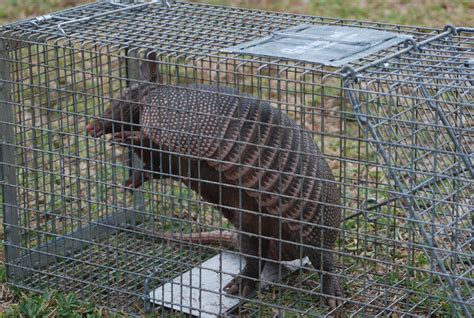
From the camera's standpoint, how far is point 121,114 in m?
4.47

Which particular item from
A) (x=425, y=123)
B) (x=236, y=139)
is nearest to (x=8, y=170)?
(x=236, y=139)

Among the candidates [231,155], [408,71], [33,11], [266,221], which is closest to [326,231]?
[266,221]

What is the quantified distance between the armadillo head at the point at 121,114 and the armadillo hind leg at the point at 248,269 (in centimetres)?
79

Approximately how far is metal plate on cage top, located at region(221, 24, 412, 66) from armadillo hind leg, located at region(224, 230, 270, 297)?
0.99 metres

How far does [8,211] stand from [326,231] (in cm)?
169

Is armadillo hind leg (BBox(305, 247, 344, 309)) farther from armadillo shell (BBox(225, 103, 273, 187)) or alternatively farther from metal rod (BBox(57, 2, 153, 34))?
metal rod (BBox(57, 2, 153, 34))

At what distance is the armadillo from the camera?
4254mm

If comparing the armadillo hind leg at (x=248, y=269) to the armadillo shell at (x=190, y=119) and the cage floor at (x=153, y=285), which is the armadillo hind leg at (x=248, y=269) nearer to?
the cage floor at (x=153, y=285)

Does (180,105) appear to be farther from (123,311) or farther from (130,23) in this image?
(123,311)

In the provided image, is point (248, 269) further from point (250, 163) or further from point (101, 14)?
point (101, 14)

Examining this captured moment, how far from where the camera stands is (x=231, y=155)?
4.30m

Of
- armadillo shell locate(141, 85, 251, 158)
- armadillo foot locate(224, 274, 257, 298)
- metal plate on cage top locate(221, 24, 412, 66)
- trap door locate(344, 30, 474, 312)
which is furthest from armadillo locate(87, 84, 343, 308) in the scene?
trap door locate(344, 30, 474, 312)

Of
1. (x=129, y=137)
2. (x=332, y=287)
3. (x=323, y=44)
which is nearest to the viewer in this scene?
(x=323, y=44)

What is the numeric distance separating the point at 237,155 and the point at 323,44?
25.4 inches
